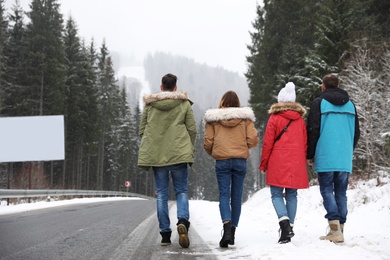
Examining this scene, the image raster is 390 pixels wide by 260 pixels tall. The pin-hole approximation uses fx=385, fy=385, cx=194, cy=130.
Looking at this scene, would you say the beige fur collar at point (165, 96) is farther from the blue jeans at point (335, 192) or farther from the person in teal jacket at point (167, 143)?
the blue jeans at point (335, 192)

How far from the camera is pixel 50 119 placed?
474 inches

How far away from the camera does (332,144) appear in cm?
509

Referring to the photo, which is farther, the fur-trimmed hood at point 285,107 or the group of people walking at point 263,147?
the fur-trimmed hood at point 285,107

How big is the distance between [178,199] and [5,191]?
9135mm

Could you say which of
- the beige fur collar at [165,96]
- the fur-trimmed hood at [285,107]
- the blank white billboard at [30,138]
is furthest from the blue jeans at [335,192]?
the blank white billboard at [30,138]

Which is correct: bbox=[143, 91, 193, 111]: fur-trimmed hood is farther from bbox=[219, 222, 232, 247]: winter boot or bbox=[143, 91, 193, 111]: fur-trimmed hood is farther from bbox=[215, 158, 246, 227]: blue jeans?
bbox=[219, 222, 232, 247]: winter boot

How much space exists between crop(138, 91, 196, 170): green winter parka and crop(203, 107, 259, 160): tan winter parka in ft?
0.96

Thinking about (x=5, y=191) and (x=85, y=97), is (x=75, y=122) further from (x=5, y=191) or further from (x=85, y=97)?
(x=5, y=191)

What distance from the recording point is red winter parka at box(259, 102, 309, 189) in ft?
16.5

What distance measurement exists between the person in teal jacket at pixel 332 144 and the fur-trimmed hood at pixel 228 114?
87cm

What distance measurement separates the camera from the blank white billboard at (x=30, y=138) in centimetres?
1075

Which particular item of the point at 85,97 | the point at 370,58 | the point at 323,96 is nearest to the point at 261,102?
the point at 370,58

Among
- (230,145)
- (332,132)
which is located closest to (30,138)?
(230,145)

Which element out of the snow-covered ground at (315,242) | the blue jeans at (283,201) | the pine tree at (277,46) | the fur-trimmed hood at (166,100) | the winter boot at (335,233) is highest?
the pine tree at (277,46)
